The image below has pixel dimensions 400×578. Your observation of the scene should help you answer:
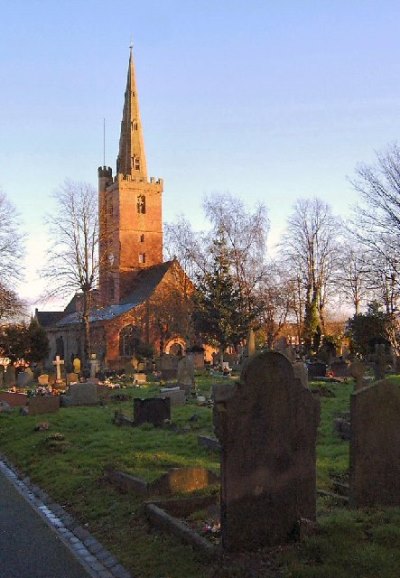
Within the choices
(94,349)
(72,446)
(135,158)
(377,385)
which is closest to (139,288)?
(94,349)

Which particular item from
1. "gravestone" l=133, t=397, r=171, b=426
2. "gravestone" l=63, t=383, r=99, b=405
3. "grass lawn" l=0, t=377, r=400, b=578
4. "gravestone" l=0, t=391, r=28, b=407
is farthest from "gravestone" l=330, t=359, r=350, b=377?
"gravestone" l=133, t=397, r=171, b=426

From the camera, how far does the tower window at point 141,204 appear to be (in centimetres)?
6650

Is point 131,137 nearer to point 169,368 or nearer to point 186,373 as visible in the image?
point 169,368

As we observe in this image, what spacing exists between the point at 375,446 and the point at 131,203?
60.9 meters

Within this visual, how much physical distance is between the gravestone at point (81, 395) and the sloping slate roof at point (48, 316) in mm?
54669

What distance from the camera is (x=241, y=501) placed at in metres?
5.75

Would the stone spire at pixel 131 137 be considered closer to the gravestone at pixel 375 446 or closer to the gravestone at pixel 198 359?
the gravestone at pixel 198 359

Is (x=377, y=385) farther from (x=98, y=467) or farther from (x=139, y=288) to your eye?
(x=139, y=288)

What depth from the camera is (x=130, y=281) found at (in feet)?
206

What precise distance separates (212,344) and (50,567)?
40747 mm

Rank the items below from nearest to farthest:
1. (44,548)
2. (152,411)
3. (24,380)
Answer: (44,548), (152,411), (24,380)

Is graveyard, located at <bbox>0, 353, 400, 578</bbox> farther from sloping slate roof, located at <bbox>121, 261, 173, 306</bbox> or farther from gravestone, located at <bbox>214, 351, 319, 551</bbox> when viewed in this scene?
sloping slate roof, located at <bbox>121, 261, 173, 306</bbox>

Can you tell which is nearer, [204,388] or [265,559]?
[265,559]

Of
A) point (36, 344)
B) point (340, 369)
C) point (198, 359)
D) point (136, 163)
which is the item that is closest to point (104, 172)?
point (136, 163)
